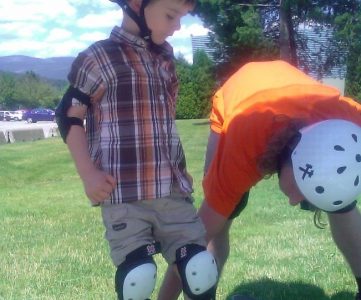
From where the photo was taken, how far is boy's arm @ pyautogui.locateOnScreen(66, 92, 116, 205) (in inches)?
117

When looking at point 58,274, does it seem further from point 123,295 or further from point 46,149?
point 46,149

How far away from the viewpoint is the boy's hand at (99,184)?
9.75ft

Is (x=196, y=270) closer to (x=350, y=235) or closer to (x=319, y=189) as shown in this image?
(x=319, y=189)

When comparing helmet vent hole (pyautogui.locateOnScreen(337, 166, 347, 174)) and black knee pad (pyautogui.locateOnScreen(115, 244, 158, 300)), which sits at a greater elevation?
helmet vent hole (pyautogui.locateOnScreen(337, 166, 347, 174))

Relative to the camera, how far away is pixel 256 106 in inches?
140

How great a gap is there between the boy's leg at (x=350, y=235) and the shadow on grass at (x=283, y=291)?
0.26 m

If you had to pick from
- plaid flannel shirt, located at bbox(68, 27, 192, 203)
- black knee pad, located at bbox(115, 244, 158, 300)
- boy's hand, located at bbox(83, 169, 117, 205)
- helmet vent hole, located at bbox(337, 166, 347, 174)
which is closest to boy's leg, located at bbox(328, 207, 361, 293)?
helmet vent hole, located at bbox(337, 166, 347, 174)

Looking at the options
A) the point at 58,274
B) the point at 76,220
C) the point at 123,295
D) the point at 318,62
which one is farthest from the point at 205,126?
the point at 123,295

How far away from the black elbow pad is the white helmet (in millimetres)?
894

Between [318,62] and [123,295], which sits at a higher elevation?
[123,295]

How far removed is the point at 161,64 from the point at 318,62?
25.5 metres

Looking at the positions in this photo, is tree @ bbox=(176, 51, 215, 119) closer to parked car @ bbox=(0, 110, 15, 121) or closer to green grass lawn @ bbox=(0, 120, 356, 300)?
green grass lawn @ bbox=(0, 120, 356, 300)

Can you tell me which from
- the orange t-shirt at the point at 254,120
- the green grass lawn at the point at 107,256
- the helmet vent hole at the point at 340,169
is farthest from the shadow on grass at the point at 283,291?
the helmet vent hole at the point at 340,169

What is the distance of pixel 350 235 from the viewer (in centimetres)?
399
